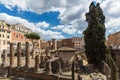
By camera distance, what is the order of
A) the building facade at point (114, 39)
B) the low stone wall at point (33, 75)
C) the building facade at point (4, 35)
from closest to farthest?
the low stone wall at point (33, 75)
the building facade at point (4, 35)
the building facade at point (114, 39)

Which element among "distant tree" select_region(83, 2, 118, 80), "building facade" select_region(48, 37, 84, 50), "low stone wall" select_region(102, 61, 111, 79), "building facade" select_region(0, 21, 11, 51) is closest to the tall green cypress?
"distant tree" select_region(83, 2, 118, 80)

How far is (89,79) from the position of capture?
29.7 meters

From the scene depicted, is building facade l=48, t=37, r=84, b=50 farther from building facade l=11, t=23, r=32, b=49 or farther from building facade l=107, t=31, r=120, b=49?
building facade l=11, t=23, r=32, b=49

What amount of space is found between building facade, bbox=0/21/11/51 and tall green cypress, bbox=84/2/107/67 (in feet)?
120

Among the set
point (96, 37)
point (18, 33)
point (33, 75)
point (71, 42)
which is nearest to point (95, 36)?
point (96, 37)

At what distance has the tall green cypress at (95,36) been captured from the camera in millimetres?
37188

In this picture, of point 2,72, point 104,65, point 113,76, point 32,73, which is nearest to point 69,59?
point 104,65

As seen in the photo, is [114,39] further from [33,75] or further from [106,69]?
[33,75]

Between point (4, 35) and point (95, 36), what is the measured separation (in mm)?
40112

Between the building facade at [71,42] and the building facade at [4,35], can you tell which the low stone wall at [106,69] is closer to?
the building facade at [4,35]

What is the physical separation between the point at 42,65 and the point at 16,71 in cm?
666

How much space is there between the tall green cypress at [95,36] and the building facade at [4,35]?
3664 centimetres

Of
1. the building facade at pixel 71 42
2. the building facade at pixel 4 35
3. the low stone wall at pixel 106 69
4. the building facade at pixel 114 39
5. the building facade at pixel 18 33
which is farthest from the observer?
the building facade at pixel 71 42

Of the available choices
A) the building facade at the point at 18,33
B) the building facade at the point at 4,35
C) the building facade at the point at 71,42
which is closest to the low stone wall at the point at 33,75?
the building facade at the point at 4,35
